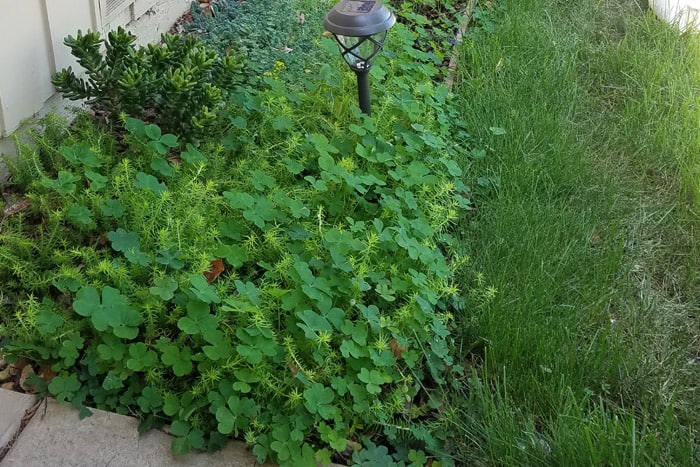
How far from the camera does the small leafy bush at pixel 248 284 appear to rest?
2.15 metres

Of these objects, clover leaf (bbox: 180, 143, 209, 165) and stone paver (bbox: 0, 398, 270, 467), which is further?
clover leaf (bbox: 180, 143, 209, 165)

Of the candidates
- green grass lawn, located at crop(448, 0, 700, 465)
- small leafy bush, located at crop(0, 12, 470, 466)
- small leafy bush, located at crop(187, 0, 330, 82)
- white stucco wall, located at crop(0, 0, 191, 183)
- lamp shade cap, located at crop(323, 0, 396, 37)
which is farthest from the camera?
small leafy bush, located at crop(187, 0, 330, 82)

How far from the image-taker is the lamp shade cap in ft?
9.48

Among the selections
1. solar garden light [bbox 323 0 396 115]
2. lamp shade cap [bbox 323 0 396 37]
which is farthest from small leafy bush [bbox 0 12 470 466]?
lamp shade cap [bbox 323 0 396 37]

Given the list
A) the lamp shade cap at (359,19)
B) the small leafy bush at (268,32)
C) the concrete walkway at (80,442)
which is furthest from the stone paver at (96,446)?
the small leafy bush at (268,32)

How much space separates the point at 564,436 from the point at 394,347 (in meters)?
0.62

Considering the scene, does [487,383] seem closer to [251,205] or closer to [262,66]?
[251,205]

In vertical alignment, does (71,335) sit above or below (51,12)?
below

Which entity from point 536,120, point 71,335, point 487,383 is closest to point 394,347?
point 487,383

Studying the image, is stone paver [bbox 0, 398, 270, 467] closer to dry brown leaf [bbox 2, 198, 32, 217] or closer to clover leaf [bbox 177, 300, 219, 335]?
clover leaf [bbox 177, 300, 219, 335]

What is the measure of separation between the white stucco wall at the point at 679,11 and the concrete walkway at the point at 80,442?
447cm

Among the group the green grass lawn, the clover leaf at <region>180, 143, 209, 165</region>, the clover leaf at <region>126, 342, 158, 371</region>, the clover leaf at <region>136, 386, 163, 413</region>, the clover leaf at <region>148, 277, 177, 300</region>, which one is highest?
the clover leaf at <region>148, 277, 177, 300</region>

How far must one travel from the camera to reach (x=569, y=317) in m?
2.72

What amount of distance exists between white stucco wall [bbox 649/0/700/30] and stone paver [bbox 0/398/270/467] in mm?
4441
